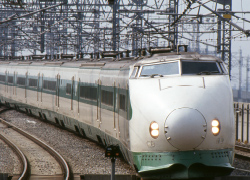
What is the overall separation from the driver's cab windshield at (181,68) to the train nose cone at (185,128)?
1274mm

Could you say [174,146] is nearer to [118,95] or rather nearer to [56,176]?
[118,95]

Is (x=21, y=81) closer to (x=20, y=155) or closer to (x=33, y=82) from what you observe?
(x=33, y=82)

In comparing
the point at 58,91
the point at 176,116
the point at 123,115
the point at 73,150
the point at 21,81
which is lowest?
the point at 73,150

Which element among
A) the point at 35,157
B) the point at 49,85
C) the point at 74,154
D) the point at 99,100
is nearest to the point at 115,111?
the point at 99,100

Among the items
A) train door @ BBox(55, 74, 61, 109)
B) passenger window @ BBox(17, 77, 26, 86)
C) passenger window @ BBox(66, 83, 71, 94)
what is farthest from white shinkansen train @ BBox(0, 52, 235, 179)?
passenger window @ BBox(17, 77, 26, 86)

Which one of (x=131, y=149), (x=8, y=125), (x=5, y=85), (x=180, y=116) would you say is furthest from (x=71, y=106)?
(x=5, y=85)

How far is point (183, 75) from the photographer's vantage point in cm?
1061

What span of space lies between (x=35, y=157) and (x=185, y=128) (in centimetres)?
849

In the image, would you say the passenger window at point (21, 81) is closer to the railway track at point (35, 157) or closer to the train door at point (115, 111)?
the railway track at point (35, 157)

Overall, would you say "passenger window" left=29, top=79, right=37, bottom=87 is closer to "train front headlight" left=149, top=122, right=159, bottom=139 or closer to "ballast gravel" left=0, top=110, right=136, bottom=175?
"ballast gravel" left=0, top=110, right=136, bottom=175

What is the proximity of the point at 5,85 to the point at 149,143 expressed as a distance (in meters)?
26.3

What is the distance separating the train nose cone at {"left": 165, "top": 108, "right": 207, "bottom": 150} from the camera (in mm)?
9618

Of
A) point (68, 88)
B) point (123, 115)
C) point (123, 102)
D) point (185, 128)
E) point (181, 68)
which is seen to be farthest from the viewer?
point (68, 88)

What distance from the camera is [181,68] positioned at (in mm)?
10820
